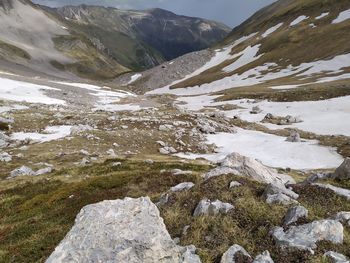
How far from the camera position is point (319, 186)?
17094mm

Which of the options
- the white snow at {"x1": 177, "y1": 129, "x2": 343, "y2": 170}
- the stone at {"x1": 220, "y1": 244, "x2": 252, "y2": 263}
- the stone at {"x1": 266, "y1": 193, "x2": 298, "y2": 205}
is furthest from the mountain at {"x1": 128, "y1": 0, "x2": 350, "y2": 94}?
the stone at {"x1": 220, "y1": 244, "x2": 252, "y2": 263}

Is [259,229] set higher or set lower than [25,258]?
higher

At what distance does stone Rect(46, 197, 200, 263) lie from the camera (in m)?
11.8

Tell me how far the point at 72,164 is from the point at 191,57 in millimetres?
158145

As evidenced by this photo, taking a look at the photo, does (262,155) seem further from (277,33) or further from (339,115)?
(277,33)

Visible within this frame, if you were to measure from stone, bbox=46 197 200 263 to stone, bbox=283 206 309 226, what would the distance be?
3356mm

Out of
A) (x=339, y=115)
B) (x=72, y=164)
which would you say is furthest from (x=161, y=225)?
(x=339, y=115)

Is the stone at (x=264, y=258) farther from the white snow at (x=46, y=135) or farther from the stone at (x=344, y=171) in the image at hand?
the white snow at (x=46, y=135)

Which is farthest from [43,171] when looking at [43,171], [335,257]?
[335,257]

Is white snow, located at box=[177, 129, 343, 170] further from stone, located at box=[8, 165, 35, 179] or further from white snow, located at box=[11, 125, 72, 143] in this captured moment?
stone, located at box=[8, 165, 35, 179]

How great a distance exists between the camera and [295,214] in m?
13.9

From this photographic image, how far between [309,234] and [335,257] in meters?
1.26

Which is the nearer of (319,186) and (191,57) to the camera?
(319,186)

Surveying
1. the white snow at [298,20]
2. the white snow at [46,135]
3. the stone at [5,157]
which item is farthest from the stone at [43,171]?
the white snow at [298,20]
